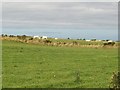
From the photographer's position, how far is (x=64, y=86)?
71.6 feet

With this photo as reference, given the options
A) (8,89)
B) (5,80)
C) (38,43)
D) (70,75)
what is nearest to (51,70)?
(70,75)

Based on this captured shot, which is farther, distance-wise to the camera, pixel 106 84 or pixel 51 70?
pixel 51 70

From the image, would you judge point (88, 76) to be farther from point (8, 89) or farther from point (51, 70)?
point (8, 89)

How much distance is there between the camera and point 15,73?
88.0 feet

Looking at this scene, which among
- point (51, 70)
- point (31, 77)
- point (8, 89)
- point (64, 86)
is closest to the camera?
point (8, 89)

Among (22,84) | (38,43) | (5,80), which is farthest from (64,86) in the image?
(38,43)

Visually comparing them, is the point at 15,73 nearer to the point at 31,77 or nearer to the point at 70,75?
the point at 31,77

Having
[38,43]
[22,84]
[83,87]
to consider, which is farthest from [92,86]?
[38,43]

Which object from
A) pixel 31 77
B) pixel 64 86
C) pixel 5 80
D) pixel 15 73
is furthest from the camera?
pixel 15 73

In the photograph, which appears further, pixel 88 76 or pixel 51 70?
pixel 51 70

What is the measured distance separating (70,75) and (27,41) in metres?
40.4

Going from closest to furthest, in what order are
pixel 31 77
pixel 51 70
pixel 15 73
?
A: pixel 31 77
pixel 15 73
pixel 51 70

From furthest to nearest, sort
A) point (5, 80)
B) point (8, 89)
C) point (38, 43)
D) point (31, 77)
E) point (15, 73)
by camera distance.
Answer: point (38, 43), point (15, 73), point (31, 77), point (5, 80), point (8, 89)

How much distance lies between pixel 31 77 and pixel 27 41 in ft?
137
